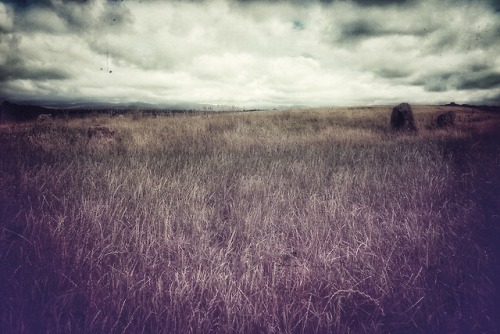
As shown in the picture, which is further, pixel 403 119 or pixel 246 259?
pixel 403 119

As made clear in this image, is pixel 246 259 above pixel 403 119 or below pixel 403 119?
below

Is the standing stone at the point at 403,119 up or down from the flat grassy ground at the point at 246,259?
up

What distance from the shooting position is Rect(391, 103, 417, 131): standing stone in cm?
1095

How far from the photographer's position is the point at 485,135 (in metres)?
6.34

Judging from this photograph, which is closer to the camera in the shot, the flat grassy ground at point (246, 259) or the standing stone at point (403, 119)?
the flat grassy ground at point (246, 259)

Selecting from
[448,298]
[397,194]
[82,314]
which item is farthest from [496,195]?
[82,314]

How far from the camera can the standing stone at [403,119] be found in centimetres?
1095

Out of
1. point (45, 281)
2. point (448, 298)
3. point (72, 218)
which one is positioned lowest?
point (448, 298)

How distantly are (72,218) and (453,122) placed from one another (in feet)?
A: 45.2

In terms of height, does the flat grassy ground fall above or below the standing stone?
below

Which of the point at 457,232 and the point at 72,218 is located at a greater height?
the point at 72,218

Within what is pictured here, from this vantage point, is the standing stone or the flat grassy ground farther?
the standing stone

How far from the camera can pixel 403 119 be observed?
1119 centimetres

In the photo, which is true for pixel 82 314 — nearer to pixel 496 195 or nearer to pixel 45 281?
pixel 45 281
